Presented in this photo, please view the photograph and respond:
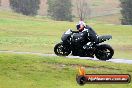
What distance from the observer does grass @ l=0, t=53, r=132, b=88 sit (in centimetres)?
1577

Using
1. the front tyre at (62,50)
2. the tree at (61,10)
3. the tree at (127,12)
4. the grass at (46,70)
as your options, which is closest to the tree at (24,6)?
the tree at (61,10)

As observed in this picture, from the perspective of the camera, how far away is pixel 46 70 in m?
17.3

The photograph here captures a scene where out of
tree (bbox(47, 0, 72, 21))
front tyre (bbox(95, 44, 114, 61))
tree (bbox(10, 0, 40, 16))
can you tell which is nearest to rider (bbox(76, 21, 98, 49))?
front tyre (bbox(95, 44, 114, 61))

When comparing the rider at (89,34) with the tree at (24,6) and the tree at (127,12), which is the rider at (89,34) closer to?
the tree at (127,12)

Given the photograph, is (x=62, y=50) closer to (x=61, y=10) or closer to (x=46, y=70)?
(x=46, y=70)

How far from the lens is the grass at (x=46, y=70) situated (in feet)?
51.7

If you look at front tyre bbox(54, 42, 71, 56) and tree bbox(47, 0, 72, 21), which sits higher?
front tyre bbox(54, 42, 71, 56)

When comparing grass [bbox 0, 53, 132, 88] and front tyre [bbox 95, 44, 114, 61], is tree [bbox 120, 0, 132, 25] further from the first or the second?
grass [bbox 0, 53, 132, 88]

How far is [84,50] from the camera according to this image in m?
21.2

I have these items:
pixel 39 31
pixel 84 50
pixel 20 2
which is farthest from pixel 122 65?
pixel 20 2

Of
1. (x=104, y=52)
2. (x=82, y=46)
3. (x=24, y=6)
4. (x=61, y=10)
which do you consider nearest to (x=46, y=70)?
(x=82, y=46)

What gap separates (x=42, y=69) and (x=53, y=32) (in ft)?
131

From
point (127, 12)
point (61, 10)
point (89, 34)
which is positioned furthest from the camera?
point (61, 10)

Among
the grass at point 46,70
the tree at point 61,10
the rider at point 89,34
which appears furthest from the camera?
the tree at point 61,10
